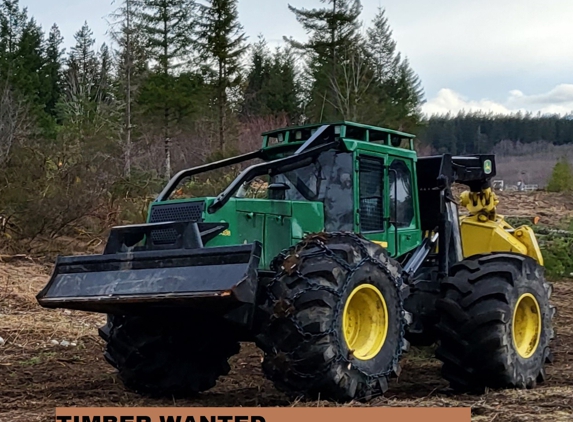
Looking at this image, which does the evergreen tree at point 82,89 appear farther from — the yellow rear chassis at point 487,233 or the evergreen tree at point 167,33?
the yellow rear chassis at point 487,233

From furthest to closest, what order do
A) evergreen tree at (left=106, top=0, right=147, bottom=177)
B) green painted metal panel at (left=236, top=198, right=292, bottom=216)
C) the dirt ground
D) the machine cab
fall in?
evergreen tree at (left=106, top=0, right=147, bottom=177) → the machine cab → green painted metal panel at (left=236, top=198, right=292, bottom=216) → the dirt ground

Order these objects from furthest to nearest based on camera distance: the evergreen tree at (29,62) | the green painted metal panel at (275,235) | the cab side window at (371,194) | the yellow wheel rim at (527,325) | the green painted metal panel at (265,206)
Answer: the evergreen tree at (29,62)
the yellow wheel rim at (527,325)
the cab side window at (371,194)
the green painted metal panel at (275,235)
the green painted metal panel at (265,206)

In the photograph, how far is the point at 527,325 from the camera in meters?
7.86

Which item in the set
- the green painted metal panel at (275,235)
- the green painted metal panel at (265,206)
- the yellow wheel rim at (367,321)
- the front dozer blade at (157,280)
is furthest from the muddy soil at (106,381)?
the green painted metal panel at (265,206)

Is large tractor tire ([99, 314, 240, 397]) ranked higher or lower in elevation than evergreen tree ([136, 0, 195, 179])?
lower

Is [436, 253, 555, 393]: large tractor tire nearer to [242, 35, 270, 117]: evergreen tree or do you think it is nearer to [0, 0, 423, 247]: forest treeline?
[0, 0, 423, 247]: forest treeline

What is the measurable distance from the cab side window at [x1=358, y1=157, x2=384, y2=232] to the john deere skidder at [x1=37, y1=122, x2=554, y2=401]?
0.06 feet

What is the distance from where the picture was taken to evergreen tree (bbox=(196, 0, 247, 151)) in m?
33.6

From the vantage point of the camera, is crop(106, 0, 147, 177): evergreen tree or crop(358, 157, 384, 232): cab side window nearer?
crop(358, 157, 384, 232): cab side window

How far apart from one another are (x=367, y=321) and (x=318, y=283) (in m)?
0.82

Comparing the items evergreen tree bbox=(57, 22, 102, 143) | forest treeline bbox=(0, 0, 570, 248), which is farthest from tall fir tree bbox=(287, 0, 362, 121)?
evergreen tree bbox=(57, 22, 102, 143)

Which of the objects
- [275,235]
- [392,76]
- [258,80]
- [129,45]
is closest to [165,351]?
[275,235]

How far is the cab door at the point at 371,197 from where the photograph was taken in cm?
745

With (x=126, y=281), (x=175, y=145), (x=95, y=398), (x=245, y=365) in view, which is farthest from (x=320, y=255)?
(x=175, y=145)
